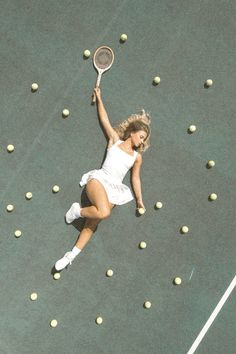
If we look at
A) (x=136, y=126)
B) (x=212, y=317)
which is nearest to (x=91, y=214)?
(x=136, y=126)

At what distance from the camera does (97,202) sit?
12.0 ft

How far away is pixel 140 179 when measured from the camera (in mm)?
3879

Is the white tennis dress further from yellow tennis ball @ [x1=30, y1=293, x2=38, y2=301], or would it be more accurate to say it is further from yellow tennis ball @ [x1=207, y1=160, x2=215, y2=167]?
yellow tennis ball @ [x1=30, y1=293, x2=38, y2=301]

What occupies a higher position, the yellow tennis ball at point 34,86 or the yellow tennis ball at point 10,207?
the yellow tennis ball at point 34,86

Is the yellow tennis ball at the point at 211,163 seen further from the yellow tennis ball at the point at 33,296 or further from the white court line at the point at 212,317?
the yellow tennis ball at the point at 33,296

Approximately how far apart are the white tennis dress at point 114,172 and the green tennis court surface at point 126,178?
6.4 inches

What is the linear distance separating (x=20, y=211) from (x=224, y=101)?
2256 millimetres

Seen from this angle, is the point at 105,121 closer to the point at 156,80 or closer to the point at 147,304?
the point at 156,80

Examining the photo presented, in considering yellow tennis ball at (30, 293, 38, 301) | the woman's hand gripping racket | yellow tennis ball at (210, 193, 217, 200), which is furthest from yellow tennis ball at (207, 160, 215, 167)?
yellow tennis ball at (30, 293, 38, 301)

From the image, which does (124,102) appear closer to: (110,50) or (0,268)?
(110,50)

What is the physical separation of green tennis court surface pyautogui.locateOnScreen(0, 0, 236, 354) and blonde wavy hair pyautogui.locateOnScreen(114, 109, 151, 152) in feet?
0.23

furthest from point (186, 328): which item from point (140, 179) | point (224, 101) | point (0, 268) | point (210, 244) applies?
point (224, 101)

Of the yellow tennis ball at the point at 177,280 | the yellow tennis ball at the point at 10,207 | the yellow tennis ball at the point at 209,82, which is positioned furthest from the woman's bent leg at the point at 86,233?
the yellow tennis ball at the point at 209,82

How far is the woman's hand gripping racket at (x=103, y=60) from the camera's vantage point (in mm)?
3730
